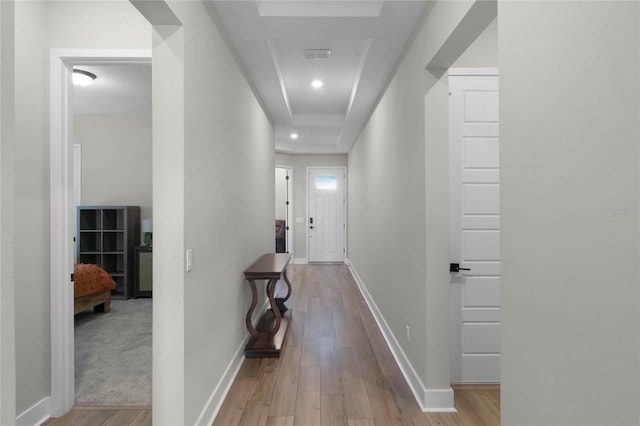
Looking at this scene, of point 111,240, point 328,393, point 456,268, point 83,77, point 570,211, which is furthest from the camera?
point 111,240

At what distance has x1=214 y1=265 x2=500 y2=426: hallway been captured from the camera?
205 centimetres

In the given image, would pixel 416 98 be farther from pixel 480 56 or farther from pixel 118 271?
pixel 118 271

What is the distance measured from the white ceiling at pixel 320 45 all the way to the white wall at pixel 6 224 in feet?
5.53

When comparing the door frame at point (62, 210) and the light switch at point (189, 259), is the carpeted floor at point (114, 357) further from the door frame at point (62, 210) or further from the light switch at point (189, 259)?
the light switch at point (189, 259)

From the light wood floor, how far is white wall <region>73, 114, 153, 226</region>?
3.71 metres

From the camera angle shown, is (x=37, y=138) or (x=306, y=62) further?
(x=306, y=62)

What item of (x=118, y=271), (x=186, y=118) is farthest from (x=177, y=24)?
(x=118, y=271)

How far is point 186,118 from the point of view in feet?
5.52

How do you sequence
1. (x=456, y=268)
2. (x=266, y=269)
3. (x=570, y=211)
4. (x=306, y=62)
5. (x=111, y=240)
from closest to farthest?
(x=570, y=211) < (x=456, y=268) < (x=266, y=269) < (x=306, y=62) < (x=111, y=240)

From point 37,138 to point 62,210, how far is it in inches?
18.2

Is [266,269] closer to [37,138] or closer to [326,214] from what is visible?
[37,138]

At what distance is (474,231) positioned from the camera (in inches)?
96.6

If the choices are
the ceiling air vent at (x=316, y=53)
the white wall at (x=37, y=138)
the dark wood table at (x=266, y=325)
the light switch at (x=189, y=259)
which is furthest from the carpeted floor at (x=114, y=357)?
the ceiling air vent at (x=316, y=53)

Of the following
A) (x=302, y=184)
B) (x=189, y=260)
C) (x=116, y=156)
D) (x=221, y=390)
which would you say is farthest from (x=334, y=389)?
(x=302, y=184)
